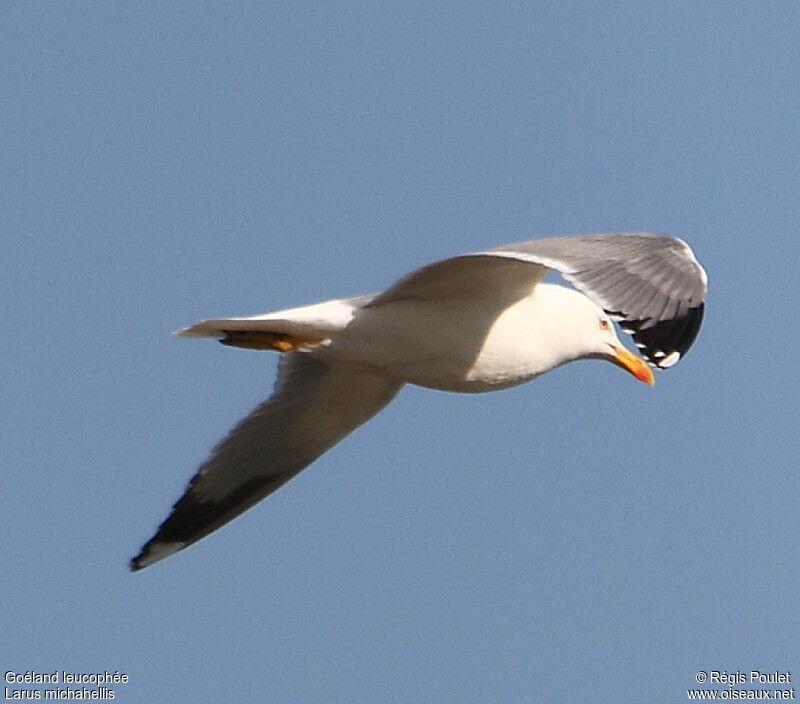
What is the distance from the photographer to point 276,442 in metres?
10.0

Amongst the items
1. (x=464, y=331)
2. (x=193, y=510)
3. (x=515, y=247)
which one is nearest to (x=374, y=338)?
(x=464, y=331)

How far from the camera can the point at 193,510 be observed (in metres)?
10.2

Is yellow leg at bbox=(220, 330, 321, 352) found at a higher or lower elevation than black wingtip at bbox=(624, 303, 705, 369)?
higher

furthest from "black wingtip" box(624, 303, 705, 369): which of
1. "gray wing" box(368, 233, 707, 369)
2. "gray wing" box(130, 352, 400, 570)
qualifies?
"gray wing" box(130, 352, 400, 570)

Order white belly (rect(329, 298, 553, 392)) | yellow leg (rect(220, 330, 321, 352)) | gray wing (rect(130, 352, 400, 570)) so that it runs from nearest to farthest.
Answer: white belly (rect(329, 298, 553, 392)) < yellow leg (rect(220, 330, 321, 352)) < gray wing (rect(130, 352, 400, 570))

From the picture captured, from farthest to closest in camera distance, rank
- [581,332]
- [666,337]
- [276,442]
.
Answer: [276,442], [581,332], [666,337]

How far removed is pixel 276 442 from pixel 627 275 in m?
2.76

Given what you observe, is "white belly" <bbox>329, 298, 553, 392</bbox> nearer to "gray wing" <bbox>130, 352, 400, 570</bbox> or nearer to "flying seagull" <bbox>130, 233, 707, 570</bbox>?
"flying seagull" <bbox>130, 233, 707, 570</bbox>

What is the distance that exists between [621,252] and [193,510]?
322cm

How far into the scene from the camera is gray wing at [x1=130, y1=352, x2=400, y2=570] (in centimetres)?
974

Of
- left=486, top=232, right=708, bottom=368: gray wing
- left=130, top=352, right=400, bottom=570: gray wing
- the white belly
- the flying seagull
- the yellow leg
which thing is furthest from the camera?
left=130, top=352, right=400, bottom=570: gray wing

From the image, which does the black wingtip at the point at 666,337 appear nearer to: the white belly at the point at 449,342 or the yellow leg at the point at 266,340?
the white belly at the point at 449,342

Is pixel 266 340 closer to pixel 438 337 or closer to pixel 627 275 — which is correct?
→ pixel 438 337

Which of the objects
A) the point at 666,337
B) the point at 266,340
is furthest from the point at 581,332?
the point at 266,340
